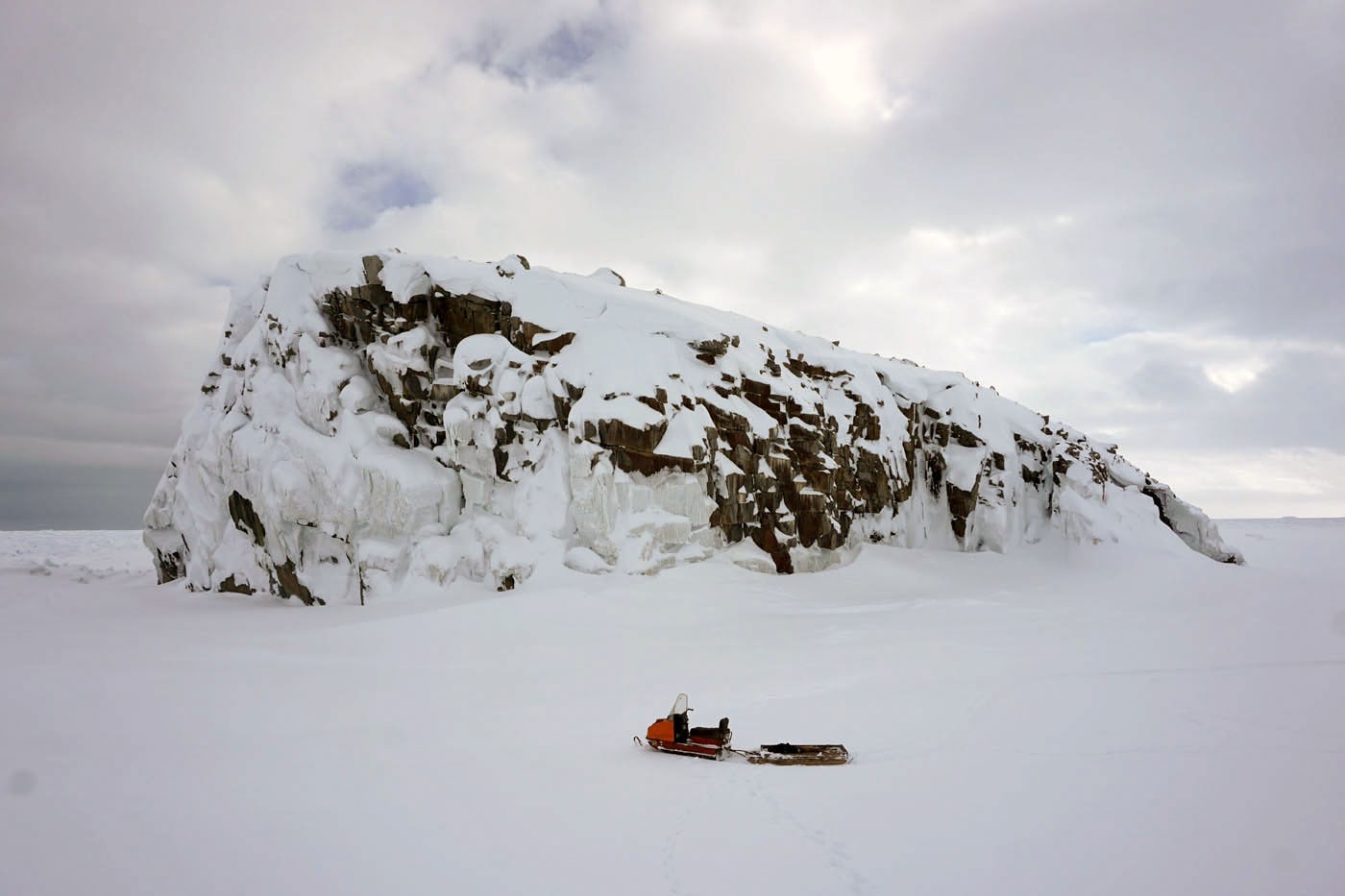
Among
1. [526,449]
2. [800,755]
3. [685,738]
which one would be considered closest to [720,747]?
[685,738]

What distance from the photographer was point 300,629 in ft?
64.0

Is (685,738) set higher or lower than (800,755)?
lower

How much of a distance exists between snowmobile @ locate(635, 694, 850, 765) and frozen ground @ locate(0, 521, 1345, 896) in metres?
0.21

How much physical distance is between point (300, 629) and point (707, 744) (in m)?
15.7

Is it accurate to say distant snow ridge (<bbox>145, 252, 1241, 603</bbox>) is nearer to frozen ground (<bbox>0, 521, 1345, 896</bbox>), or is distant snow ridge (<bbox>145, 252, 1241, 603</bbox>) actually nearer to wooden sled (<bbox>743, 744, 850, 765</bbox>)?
frozen ground (<bbox>0, 521, 1345, 896</bbox>)

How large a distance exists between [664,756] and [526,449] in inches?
609

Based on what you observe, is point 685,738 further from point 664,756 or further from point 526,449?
point 526,449

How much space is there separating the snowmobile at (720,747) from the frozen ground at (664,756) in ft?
0.68

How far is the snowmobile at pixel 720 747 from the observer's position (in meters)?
8.59

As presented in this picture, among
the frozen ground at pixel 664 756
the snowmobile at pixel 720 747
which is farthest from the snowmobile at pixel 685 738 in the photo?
the frozen ground at pixel 664 756

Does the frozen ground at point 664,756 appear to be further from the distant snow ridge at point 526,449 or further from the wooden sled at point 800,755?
the distant snow ridge at point 526,449

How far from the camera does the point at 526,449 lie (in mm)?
23281

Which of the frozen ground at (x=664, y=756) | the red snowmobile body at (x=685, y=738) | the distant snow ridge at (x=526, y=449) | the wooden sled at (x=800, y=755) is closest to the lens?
the frozen ground at (x=664, y=756)

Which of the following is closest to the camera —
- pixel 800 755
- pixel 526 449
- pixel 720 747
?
pixel 800 755
